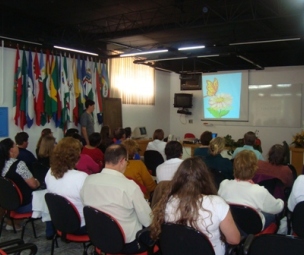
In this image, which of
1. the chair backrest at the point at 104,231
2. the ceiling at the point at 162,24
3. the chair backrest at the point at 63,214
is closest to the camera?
the chair backrest at the point at 104,231

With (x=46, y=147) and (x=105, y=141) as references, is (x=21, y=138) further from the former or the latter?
(x=105, y=141)

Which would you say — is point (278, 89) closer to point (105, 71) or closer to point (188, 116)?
point (188, 116)

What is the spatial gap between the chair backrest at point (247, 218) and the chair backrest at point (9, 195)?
213 cm

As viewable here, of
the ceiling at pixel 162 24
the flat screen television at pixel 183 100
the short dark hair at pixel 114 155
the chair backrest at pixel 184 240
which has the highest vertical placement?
the ceiling at pixel 162 24

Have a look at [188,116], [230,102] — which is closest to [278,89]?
[230,102]

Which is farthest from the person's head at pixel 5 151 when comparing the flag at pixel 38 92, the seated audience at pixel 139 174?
the flag at pixel 38 92

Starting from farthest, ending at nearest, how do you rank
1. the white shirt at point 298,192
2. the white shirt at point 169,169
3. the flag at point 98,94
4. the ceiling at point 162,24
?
the flag at point 98,94
the ceiling at point 162,24
the white shirt at point 169,169
the white shirt at point 298,192

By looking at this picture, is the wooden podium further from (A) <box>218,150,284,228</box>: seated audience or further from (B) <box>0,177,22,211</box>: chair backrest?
(B) <box>0,177,22,211</box>: chair backrest

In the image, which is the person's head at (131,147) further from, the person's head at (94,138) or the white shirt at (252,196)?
the white shirt at (252,196)

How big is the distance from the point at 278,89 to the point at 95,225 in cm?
839

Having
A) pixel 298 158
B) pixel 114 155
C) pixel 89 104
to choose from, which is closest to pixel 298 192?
pixel 114 155

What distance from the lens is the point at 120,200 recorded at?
2256 millimetres

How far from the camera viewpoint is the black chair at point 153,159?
5.28 m

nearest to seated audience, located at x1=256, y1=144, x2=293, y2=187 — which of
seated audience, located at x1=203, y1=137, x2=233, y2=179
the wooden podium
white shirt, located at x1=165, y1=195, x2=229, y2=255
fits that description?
seated audience, located at x1=203, y1=137, x2=233, y2=179
